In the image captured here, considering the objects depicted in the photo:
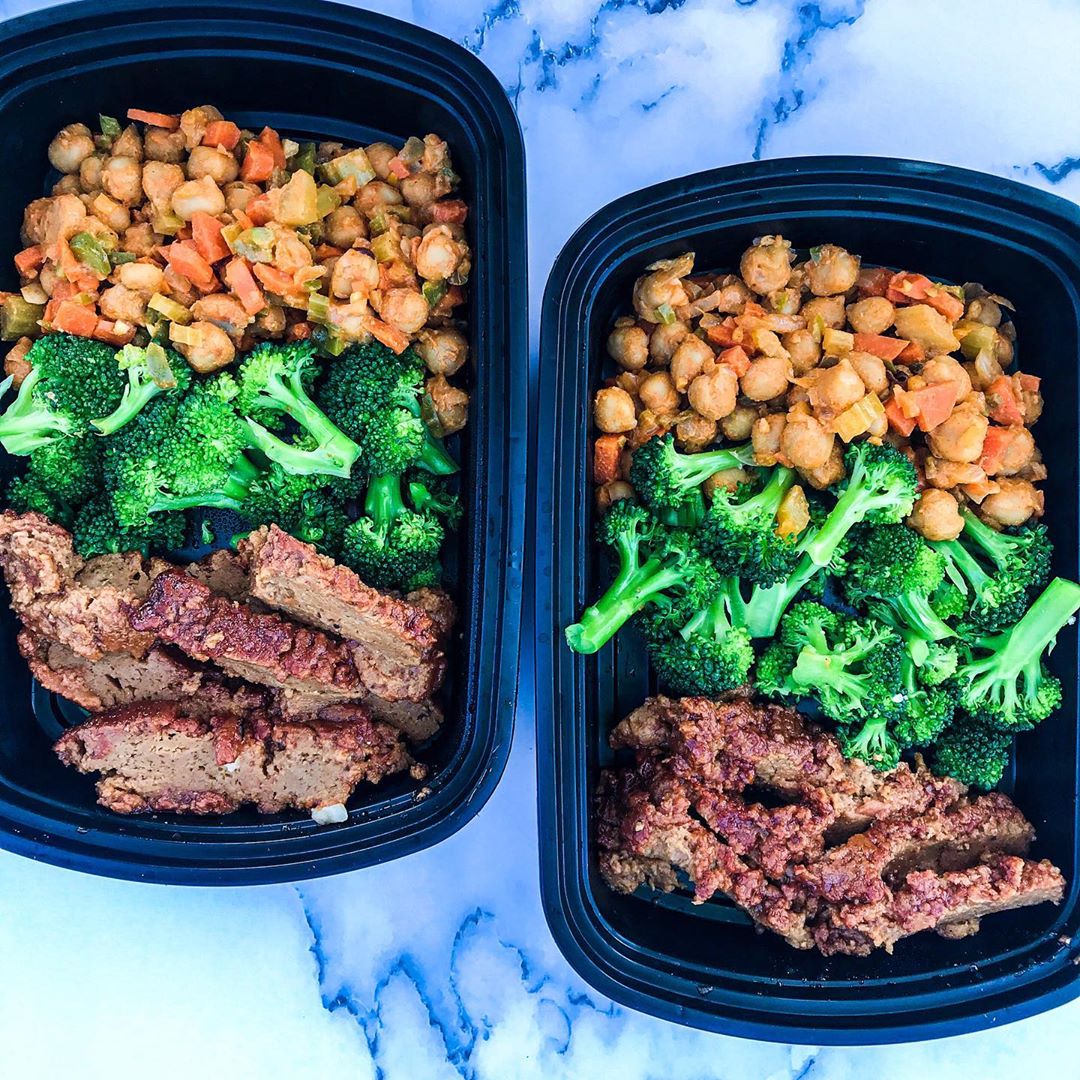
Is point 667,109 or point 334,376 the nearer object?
point 334,376

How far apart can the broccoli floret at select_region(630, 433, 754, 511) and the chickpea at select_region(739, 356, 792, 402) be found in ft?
0.53

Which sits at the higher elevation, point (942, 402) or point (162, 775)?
point (942, 402)

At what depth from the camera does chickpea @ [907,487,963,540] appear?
2549 millimetres

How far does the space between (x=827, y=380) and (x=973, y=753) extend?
1179mm

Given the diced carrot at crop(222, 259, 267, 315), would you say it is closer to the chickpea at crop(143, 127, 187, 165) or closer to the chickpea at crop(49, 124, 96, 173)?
the chickpea at crop(143, 127, 187, 165)

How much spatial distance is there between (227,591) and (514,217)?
1.33m

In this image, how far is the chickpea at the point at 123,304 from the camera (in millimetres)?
2514

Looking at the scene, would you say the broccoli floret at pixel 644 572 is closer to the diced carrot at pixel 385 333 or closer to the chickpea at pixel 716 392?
the chickpea at pixel 716 392

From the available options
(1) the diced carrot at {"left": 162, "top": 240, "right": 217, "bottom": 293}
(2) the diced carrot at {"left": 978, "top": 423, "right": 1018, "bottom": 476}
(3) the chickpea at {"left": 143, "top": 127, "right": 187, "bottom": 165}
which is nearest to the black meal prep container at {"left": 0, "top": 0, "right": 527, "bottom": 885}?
(3) the chickpea at {"left": 143, "top": 127, "right": 187, "bottom": 165}

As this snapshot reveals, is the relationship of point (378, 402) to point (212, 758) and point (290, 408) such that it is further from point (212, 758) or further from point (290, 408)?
point (212, 758)

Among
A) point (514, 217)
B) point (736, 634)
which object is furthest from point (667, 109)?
point (736, 634)

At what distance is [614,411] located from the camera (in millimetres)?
2607

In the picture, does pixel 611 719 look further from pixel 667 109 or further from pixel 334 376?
pixel 667 109

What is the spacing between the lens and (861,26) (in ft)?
9.86
